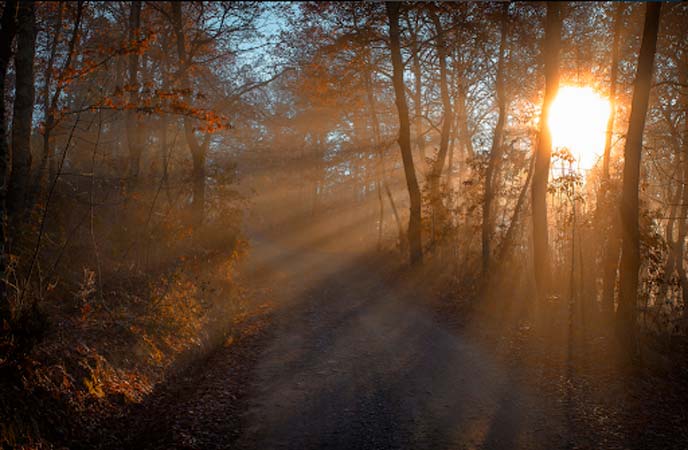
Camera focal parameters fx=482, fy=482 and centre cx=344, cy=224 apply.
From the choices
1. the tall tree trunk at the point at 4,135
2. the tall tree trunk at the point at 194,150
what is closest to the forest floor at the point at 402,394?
the tall tree trunk at the point at 4,135

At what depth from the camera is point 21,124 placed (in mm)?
9047

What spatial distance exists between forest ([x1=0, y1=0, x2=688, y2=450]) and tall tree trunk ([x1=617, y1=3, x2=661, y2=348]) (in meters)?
0.03

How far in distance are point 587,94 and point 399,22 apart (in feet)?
22.0

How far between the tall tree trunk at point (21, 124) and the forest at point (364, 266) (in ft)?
0.13

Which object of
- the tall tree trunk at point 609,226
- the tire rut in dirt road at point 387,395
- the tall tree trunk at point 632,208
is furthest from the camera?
the tall tree trunk at point 609,226

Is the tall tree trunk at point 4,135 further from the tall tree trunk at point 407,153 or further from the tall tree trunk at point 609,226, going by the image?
the tall tree trunk at point 407,153

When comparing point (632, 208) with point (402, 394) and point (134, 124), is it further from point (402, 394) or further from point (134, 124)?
point (134, 124)

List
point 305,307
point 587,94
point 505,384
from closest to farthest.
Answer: point 505,384 → point 305,307 → point 587,94

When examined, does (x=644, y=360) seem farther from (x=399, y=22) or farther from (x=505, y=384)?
(x=399, y=22)

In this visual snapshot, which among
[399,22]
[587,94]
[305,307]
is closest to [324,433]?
[305,307]

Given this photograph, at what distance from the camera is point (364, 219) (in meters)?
32.4

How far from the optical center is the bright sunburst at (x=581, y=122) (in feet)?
39.3

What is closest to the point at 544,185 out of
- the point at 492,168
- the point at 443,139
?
the point at 492,168

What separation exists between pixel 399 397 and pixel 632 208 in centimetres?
449
